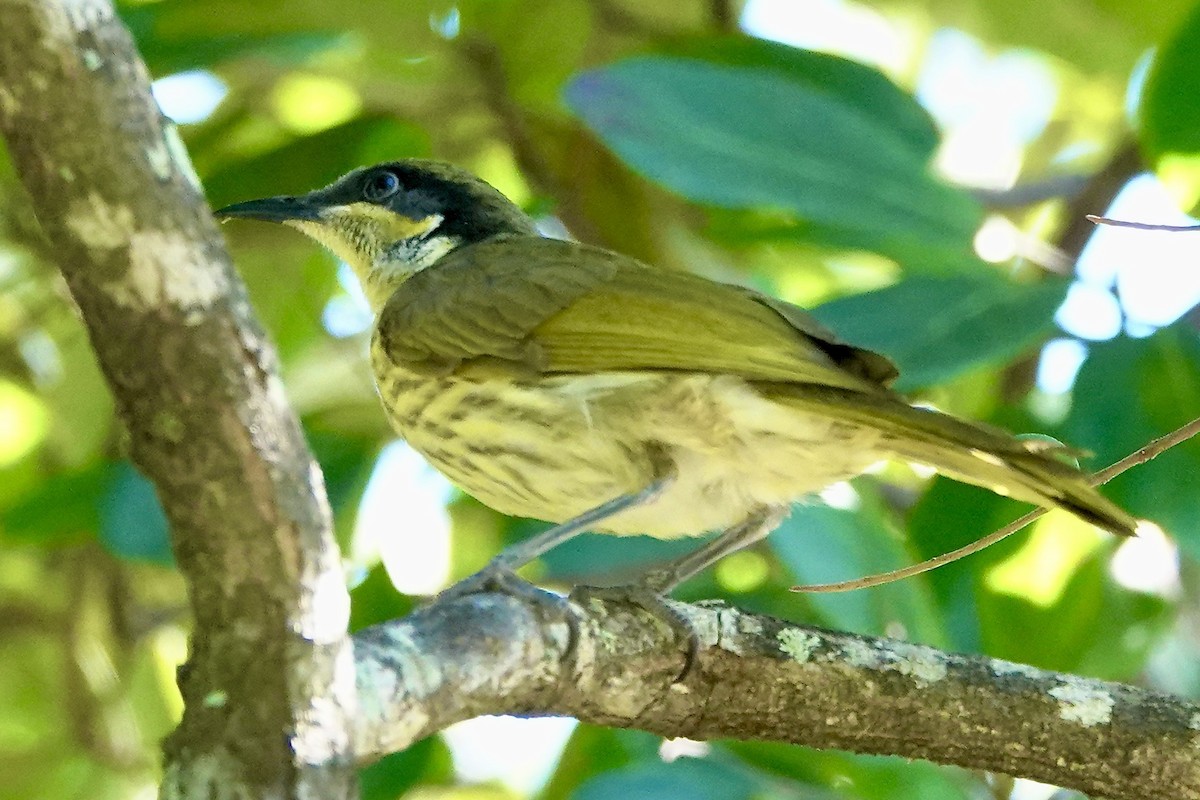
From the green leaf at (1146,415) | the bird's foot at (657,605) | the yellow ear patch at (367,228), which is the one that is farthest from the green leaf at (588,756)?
the yellow ear patch at (367,228)

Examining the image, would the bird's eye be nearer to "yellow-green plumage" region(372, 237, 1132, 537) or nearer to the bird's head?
the bird's head

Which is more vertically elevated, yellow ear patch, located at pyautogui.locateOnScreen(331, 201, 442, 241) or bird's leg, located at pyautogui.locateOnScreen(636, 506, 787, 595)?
yellow ear patch, located at pyautogui.locateOnScreen(331, 201, 442, 241)

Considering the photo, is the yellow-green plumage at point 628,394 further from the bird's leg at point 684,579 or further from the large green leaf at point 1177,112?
the large green leaf at point 1177,112

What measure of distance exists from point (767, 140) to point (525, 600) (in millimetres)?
1640

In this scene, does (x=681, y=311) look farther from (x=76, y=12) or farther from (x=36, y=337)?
(x=36, y=337)

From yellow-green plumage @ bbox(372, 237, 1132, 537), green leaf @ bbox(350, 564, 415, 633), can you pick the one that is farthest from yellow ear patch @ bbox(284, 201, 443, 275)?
green leaf @ bbox(350, 564, 415, 633)

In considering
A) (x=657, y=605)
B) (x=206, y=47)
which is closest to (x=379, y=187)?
(x=206, y=47)

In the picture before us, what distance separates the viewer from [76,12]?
163 centimetres

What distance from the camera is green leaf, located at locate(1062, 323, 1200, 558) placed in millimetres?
3213

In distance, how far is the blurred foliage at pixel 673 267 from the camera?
3.44m

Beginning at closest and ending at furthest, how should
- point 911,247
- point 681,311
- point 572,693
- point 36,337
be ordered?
point 572,693
point 681,311
point 911,247
point 36,337

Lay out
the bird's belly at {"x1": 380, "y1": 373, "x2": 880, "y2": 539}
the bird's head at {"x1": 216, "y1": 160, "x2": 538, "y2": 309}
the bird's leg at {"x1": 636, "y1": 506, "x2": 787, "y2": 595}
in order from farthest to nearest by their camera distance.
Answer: the bird's head at {"x1": 216, "y1": 160, "x2": 538, "y2": 309} < the bird's leg at {"x1": 636, "y1": 506, "x2": 787, "y2": 595} < the bird's belly at {"x1": 380, "y1": 373, "x2": 880, "y2": 539}

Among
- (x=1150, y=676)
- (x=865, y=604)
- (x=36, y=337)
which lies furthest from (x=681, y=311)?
(x=36, y=337)

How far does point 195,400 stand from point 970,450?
1376mm
